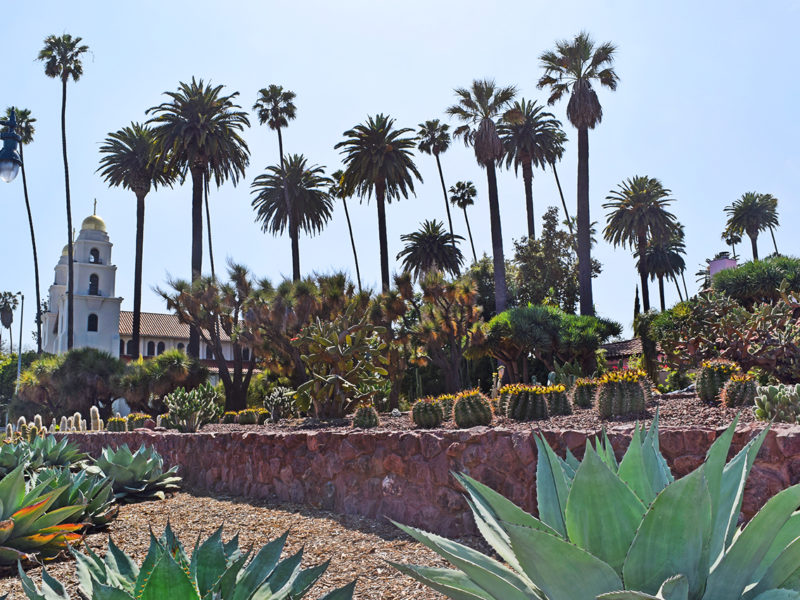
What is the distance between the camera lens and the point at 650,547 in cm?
161

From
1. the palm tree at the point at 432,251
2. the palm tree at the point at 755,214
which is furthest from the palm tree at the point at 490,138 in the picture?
the palm tree at the point at 755,214

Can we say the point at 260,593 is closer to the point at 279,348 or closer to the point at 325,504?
the point at 325,504

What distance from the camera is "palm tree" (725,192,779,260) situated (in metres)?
66.6

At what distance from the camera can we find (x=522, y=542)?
1.60 meters

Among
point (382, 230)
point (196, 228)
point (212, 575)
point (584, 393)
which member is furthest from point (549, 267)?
point (212, 575)

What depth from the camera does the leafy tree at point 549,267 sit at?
139ft

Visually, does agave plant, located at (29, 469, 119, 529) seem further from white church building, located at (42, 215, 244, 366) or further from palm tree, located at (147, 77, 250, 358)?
white church building, located at (42, 215, 244, 366)

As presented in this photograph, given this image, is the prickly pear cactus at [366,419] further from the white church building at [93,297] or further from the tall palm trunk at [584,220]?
the white church building at [93,297]

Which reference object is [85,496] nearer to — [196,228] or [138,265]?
[196,228]

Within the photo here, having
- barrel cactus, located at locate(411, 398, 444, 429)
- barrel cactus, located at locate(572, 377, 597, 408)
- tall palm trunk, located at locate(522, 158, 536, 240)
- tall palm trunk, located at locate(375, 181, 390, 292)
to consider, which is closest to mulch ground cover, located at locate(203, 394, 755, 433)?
barrel cactus, located at locate(411, 398, 444, 429)

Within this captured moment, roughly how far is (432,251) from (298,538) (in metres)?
42.7

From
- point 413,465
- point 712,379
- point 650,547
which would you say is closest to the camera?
point 650,547

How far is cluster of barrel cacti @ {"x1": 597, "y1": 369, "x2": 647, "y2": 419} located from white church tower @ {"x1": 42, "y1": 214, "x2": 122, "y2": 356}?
5040 centimetres

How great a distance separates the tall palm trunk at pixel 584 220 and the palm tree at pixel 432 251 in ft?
57.1
